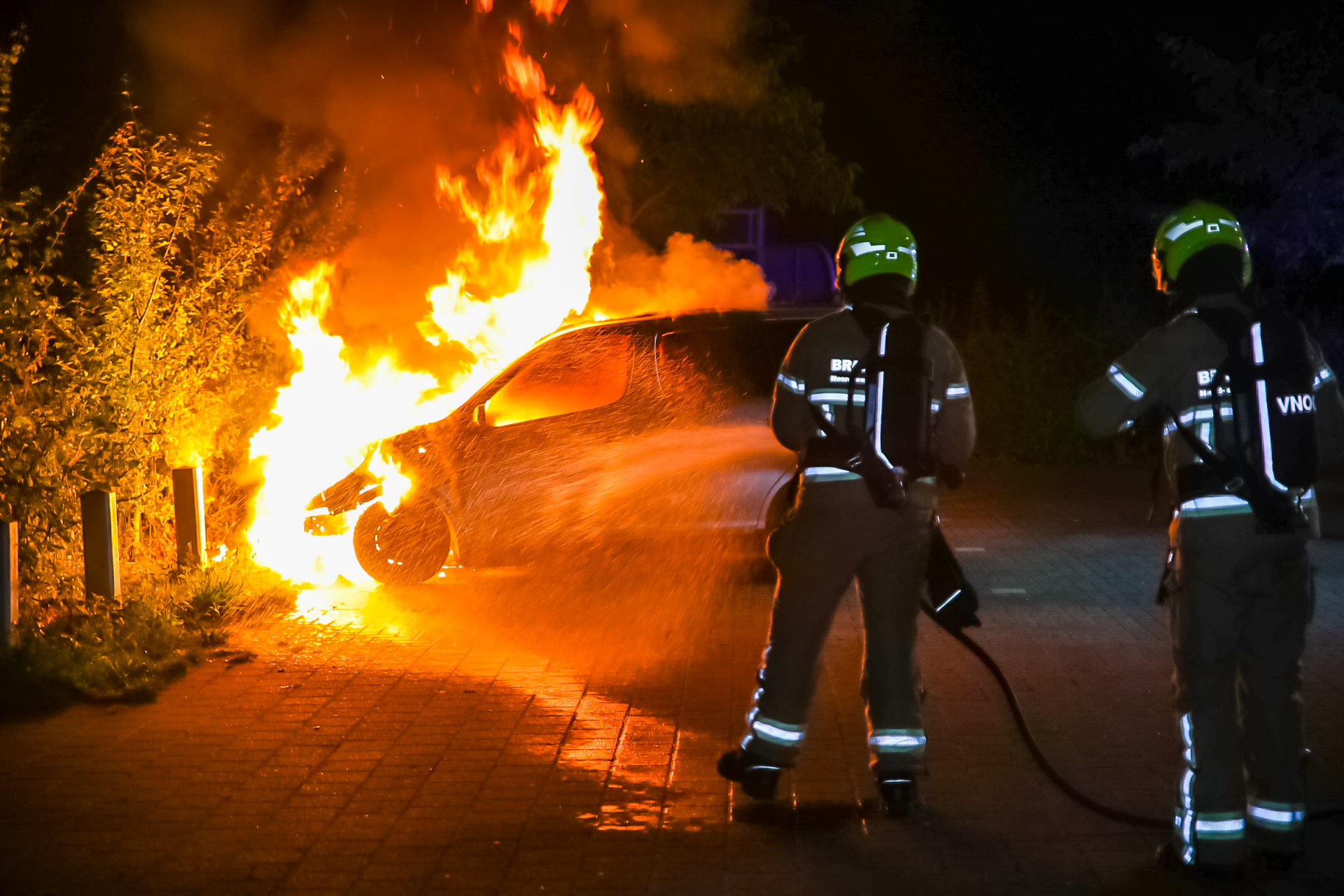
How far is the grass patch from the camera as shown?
6.64m

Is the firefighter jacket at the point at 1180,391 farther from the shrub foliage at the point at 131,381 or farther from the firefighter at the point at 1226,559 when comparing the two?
the shrub foliage at the point at 131,381

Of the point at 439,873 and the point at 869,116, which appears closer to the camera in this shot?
the point at 439,873

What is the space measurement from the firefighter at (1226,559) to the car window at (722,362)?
4897 millimetres

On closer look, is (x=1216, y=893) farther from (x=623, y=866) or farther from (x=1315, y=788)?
(x=623, y=866)

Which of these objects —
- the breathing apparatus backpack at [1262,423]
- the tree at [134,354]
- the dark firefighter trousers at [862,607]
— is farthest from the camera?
the tree at [134,354]

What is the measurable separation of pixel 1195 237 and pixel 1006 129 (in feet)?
84.4

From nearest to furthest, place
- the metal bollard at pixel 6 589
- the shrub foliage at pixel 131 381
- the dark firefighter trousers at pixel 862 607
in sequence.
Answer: the dark firefighter trousers at pixel 862 607 → the metal bollard at pixel 6 589 → the shrub foliage at pixel 131 381

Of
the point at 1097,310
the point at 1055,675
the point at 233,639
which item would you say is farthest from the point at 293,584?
the point at 1097,310

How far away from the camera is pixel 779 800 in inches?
203

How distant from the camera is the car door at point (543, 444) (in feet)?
29.7

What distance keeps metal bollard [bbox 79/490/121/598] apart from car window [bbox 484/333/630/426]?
2.39 metres

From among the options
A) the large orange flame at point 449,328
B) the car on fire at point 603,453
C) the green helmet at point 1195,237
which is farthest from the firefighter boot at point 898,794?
the large orange flame at point 449,328

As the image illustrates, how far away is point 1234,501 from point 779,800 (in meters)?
1.93

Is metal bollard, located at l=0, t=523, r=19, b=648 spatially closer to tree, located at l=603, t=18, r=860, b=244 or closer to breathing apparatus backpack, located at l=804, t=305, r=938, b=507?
breathing apparatus backpack, located at l=804, t=305, r=938, b=507
